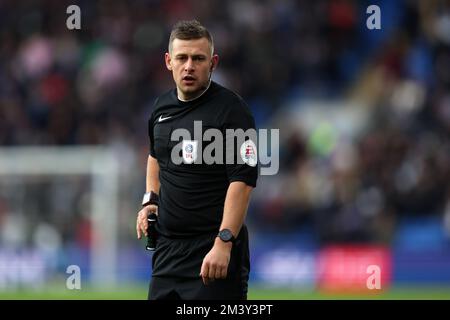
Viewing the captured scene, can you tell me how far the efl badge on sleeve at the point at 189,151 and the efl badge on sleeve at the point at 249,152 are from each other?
0.26 metres

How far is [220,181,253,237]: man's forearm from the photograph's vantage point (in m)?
5.50

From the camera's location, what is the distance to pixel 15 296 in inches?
517

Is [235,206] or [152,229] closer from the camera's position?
[235,206]

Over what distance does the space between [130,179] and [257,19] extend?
3.59 metres

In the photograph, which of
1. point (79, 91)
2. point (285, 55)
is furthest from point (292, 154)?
point (79, 91)

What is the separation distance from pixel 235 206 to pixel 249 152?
0.91ft

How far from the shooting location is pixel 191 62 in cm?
561

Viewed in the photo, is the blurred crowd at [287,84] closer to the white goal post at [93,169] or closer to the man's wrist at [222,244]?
the white goal post at [93,169]

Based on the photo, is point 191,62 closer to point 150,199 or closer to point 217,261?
point 150,199

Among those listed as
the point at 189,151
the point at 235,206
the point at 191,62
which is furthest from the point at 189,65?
the point at 235,206

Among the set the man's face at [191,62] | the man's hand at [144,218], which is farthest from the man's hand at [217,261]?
the man's face at [191,62]

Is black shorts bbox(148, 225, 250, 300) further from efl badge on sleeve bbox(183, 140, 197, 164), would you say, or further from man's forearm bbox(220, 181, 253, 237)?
efl badge on sleeve bbox(183, 140, 197, 164)

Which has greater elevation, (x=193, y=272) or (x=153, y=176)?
(x=153, y=176)

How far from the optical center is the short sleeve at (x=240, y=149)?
5.54 meters
